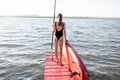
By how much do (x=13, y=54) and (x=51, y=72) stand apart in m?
9.05

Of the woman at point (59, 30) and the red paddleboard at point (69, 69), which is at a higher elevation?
the woman at point (59, 30)

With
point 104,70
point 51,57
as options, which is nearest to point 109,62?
point 104,70

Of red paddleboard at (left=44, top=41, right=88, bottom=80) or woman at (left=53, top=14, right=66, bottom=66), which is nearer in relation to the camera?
red paddleboard at (left=44, top=41, right=88, bottom=80)

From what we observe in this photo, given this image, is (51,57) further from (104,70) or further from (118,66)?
(118,66)

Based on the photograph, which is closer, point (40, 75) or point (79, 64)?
point (79, 64)

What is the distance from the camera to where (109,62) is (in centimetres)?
1504

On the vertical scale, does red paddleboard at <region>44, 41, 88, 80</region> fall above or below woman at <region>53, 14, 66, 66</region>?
below

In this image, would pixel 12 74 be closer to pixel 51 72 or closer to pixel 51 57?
pixel 51 57

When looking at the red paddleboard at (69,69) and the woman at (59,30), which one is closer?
the red paddleboard at (69,69)

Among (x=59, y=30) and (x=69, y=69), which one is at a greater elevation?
(x=59, y=30)
